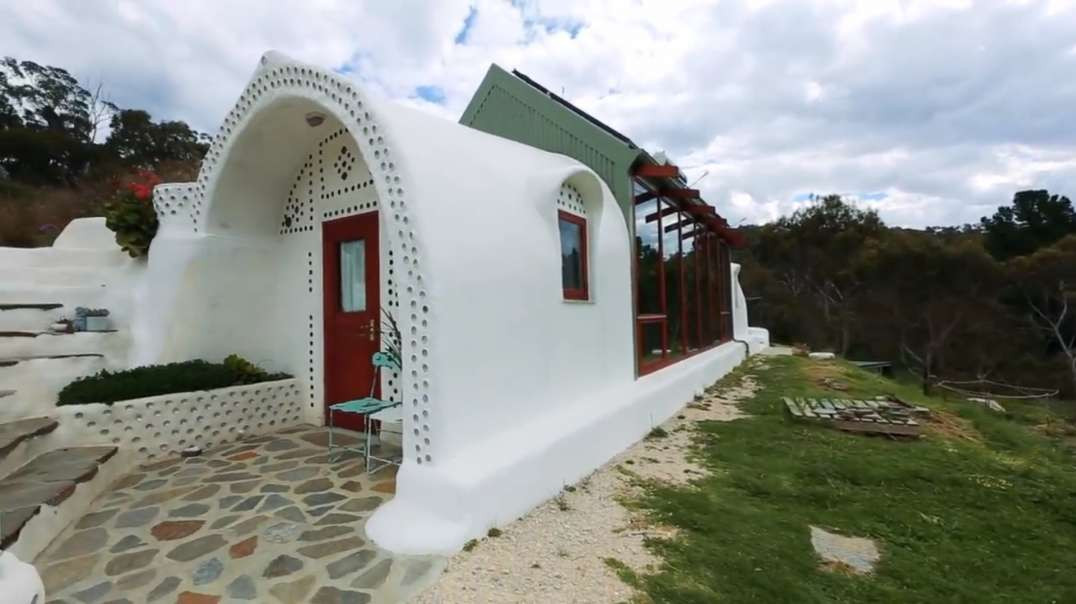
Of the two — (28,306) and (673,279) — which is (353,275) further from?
(673,279)

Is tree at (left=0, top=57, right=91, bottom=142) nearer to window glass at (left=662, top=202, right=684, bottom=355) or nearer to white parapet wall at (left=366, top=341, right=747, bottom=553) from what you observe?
window glass at (left=662, top=202, right=684, bottom=355)

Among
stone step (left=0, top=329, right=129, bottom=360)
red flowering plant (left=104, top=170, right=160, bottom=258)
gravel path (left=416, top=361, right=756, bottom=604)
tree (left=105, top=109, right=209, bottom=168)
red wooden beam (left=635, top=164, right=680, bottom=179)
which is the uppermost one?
tree (left=105, top=109, right=209, bottom=168)

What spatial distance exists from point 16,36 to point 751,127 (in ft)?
69.1

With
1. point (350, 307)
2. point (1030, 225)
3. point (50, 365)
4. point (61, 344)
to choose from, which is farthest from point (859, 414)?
point (1030, 225)

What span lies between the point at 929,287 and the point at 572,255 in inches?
972

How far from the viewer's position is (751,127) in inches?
591

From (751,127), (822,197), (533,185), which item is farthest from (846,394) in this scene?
(822,197)

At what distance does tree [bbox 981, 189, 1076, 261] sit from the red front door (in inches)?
1210

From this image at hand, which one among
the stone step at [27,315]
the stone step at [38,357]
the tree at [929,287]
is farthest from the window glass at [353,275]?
the tree at [929,287]

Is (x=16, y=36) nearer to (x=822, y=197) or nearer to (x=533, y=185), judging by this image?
(x=533, y=185)

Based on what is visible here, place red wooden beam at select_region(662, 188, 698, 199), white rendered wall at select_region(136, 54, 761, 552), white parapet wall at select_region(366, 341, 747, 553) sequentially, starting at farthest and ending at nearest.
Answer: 1. red wooden beam at select_region(662, 188, 698, 199)
2. white rendered wall at select_region(136, 54, 761, 552)
3. white parapet wall at select_region(366, 341, 747, 553)

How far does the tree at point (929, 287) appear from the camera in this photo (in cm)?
2217

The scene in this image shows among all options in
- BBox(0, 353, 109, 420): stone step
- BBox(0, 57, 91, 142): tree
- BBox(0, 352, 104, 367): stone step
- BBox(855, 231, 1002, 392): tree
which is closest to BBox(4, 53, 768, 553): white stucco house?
BBox(0, 352, 104, 367): stone step

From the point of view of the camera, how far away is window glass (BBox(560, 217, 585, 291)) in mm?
5254
